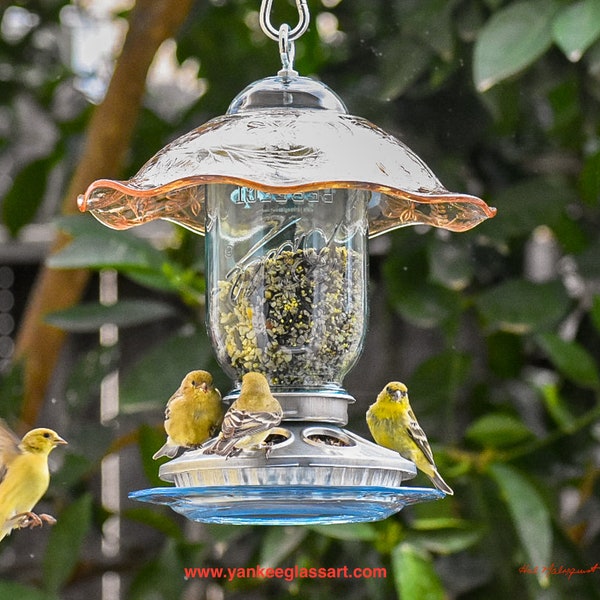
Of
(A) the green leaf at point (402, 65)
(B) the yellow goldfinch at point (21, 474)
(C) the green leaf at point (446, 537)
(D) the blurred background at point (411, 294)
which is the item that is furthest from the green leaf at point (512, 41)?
(B) the yellow goldfinch at point (21, 474)

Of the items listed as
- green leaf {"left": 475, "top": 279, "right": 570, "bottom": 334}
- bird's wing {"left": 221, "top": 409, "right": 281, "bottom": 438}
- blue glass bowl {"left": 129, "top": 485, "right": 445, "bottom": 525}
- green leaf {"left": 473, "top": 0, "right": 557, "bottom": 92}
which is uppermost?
green leaf {"left": 473, "top": 0, "right": 557, "bottom": 92}

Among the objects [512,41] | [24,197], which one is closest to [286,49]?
[512,41]

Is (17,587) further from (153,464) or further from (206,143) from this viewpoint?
(206,143)

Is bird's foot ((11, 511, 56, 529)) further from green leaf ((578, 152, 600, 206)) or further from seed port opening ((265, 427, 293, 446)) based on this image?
green leaf ((578, 152, 600, 206))

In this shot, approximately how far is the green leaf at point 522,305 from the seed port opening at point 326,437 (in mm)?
1264

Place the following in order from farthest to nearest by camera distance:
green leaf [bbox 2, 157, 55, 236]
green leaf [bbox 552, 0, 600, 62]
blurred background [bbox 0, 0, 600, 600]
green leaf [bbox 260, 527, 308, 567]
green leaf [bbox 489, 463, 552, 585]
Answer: green leaf [bbox 2, 157, 55, 236]
blurred background [bbox 0, 0, 600, 600]
green leaf [bbox 260, 527, 308, 567]
green leaf [bbox 489, 463, 552, 585]
green leaf [bbox 552, 0, 600, 62]

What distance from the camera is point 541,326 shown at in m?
2.99

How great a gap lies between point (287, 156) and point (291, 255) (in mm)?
286

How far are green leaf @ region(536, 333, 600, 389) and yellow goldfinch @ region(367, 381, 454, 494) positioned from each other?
105 centimetres

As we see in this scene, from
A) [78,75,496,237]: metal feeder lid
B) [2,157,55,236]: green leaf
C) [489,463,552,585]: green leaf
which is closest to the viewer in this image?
[78,75,496,237]: metal feeder lid

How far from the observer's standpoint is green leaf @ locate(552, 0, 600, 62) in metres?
2.29

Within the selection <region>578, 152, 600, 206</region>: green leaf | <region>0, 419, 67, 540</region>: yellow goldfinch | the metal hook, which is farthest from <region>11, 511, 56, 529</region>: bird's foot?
<region>578, 152, 600, 206</region>: green leaf

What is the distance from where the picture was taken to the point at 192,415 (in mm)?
1812

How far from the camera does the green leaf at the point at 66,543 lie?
9.63 feet
